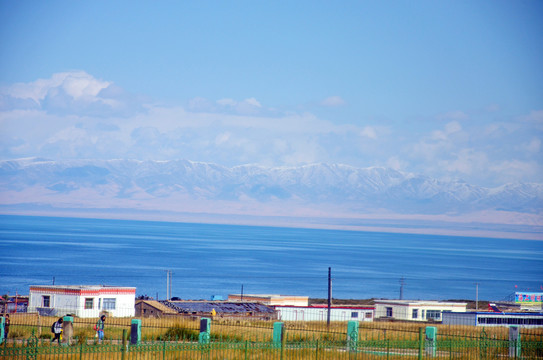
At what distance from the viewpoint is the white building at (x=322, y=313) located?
59781 mm

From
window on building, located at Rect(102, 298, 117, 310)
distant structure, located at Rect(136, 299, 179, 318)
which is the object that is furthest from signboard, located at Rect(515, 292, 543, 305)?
window on building, located at Rect(102, 298, 117, 310)

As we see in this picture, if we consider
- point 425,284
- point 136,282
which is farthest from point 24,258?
point 425,284

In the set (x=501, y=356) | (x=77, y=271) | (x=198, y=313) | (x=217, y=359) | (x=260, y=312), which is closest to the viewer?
(x=217, y=359)

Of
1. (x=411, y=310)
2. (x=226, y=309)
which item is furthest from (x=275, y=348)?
(x=411, y=310)

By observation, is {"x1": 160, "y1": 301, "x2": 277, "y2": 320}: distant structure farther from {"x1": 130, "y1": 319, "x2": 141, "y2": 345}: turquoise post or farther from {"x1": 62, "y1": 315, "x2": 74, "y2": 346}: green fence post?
{"x1": 62, "y1": 315, "x2": 74, "y2": 346}: green fence post

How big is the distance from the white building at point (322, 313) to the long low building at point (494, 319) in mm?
6900

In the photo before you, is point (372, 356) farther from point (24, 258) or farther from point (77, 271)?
point (24, 258)

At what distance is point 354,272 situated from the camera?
176 metres

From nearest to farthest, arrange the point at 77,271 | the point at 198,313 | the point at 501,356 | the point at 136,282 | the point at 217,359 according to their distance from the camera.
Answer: the point at 217,359 < the point at 501,356 < the point at 198,313 < the point at 136,282 < the point at 77,271

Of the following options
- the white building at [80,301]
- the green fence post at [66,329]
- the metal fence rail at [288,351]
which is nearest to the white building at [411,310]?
the white building at [80,301]

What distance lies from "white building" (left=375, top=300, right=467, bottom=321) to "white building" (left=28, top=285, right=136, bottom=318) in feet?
72.5

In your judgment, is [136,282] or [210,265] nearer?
[136,282]

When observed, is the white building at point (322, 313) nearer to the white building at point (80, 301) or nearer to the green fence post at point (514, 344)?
the white building at point (80, 301)

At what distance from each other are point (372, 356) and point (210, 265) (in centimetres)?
15672
